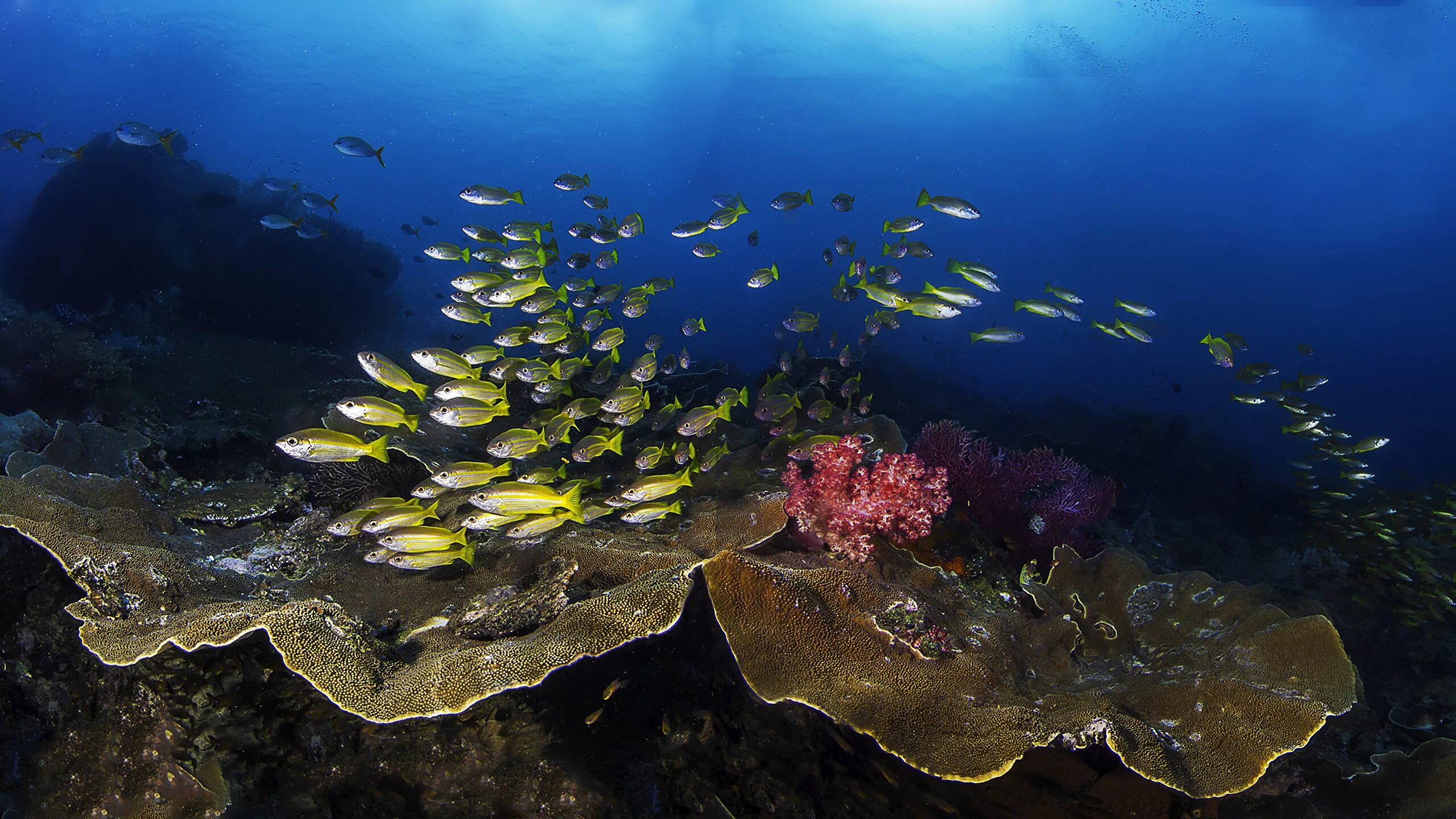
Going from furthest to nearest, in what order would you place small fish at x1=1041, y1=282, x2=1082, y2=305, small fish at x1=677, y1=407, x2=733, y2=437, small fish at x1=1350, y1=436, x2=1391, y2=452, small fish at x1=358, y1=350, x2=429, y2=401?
small fish at x1=1350, y1=436, x2=1391, y2=452, small fish at x1=1041, y1=282, x2=1082, y2=305, small fish at x1=677, y1=407, x2=733, y2=437, small fish at x1=358, y1=350, x2=429, y2=401

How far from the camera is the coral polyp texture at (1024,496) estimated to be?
537 centimetres

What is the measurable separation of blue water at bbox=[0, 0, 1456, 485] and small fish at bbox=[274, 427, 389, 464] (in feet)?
85.3

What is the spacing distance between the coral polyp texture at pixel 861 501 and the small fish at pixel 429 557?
2332 mm

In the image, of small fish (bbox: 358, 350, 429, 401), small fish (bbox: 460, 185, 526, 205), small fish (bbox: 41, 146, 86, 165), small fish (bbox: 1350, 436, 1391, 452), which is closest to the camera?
small fish (bbox: 358, 350, 429, 401)

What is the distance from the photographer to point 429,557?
3.78 m

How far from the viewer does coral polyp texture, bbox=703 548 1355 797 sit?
279 centimetres

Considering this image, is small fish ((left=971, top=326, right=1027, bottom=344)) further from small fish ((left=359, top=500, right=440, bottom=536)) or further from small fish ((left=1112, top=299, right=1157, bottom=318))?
small fish ((left=359, top=500, right=440, bottom=536))

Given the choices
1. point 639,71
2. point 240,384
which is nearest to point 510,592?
point 240,384

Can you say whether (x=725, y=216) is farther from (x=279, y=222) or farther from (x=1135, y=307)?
(x=279, y=222)

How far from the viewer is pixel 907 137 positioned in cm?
6088

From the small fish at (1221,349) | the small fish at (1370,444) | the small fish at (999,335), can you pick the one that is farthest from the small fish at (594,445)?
the small fish at (1370,444)

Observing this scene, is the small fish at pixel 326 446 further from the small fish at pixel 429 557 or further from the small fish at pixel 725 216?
the small fish at pixel 725 216

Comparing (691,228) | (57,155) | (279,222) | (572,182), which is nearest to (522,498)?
(691,228)

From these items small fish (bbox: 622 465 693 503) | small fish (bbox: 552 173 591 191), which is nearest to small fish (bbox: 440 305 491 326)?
small fish (bbox: 552 173 591 191)
